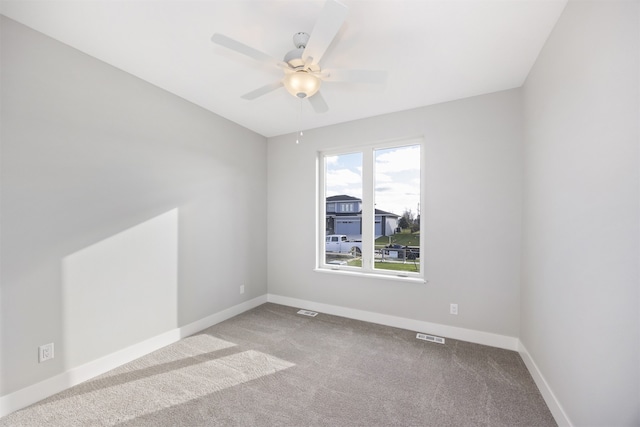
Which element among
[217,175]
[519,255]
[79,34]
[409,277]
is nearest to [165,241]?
[217,175]

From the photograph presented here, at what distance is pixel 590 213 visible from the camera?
1353 mm

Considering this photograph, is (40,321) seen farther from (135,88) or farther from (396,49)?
(396,49)

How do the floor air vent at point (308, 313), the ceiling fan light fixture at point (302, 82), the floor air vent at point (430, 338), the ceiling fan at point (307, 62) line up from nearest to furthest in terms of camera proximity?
the ceiling fan at point (307, 62), the ceiling fan light fixture at point (302, 82), the floor air vent at point (430, 338), the floor air vent at point (308, 313)

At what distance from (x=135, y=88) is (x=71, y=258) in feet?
5.23

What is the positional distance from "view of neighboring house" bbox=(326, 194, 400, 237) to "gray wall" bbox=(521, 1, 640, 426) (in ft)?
5.21

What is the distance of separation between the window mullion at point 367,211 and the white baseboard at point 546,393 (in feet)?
5.63

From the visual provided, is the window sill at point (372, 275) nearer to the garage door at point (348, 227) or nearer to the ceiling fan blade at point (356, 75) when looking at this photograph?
the garage door at point (348, 227)

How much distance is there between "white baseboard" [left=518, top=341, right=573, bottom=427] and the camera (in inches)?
62.5

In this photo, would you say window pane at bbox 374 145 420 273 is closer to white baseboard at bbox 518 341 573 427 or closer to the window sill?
the window sill

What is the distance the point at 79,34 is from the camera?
1.89 m

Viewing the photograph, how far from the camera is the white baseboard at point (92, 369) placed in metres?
1.76

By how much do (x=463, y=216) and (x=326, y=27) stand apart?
231 cm

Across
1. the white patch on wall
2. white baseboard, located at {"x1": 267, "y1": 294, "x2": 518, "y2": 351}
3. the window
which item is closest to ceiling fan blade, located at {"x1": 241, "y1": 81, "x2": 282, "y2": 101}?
the white patch on wall

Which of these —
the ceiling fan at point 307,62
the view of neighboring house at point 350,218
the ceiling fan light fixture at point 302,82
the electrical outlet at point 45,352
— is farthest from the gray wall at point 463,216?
the electrical outlet at point 45,352
